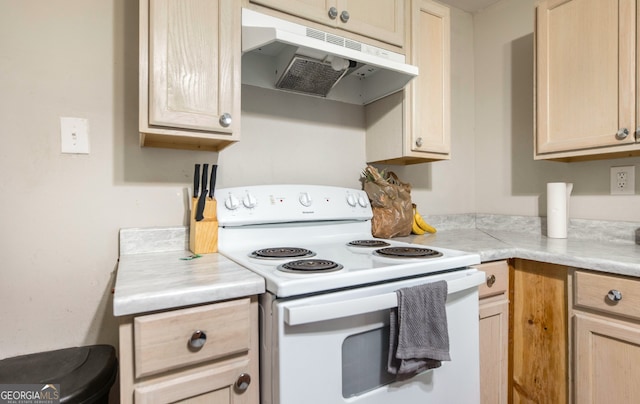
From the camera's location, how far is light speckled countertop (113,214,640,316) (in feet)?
2.60

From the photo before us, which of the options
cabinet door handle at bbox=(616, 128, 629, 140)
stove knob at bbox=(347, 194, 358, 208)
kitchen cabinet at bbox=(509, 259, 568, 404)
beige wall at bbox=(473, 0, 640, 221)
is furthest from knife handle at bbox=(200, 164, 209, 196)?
beige wall at bbox=(473, 0, 640, 221)

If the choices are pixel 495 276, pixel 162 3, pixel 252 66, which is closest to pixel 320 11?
pixel 252 66

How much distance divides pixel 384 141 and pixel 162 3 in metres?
1.14

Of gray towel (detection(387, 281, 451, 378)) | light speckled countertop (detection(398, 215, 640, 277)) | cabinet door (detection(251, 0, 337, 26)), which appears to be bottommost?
gray towel (detection(387, 281, 451, 378))

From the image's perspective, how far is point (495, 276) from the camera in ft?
4.50

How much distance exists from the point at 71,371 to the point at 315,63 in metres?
1.35

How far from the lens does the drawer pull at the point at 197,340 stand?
2.60 feet

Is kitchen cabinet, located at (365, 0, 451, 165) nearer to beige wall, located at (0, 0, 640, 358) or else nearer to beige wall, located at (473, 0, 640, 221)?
beige wall, located at (0, 0, 640, 358)

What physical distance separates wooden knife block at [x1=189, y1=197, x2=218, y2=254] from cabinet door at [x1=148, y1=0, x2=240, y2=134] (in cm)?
31

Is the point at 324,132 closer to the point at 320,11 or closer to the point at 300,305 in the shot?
the point at 320,11

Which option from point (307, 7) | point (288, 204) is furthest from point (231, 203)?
point (307, 7)

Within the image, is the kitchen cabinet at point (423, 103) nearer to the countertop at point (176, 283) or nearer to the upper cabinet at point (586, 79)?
the upper cabinet at point (586, 79)

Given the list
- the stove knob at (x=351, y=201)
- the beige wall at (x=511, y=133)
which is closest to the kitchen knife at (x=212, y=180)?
the stove knob at (x=351, y=201)

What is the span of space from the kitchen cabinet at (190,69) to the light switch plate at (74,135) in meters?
0.24
